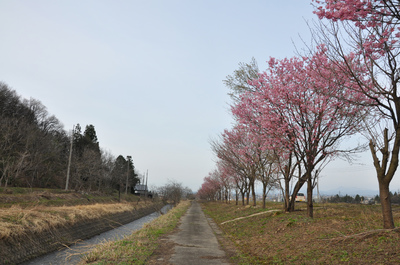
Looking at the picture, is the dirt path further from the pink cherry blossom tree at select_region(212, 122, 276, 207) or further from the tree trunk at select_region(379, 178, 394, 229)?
the pink cherry blossom tree at select_region(212, 122, 276, 207)

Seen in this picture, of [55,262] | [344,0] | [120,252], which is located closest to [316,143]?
[344,0]

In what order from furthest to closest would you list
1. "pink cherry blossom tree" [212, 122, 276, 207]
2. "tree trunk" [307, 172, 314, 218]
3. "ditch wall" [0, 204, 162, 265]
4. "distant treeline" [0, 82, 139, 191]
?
"distant treeline" [0, 82, 139, 191]
"pink cherry blossom tree" [212, 122, 276, 207]
"tree trunk" [307, 172, 314, 218]
"ditch wall" [0, 204, 162, 265]

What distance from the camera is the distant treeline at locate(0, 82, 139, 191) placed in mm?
30922

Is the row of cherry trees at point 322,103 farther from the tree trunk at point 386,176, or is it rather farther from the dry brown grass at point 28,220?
the dry brown grass at point 28,220

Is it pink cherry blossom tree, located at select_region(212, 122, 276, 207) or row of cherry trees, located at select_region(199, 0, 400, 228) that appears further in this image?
pink cherry blossom tree, located at select_region(212, 122, 276, 207)

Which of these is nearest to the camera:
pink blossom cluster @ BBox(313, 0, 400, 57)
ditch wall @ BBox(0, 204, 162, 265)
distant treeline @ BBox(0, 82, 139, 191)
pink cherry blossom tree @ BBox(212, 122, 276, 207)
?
pink blossom cluster @ BBox(313, 0, 400, 57)

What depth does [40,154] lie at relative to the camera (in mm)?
36531

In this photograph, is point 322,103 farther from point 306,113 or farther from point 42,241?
point 42,241

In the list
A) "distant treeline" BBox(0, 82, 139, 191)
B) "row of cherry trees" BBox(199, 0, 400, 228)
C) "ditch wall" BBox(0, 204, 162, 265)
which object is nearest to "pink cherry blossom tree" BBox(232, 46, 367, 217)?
"row of cherry trees" BBox(199, 0, 400, 228)

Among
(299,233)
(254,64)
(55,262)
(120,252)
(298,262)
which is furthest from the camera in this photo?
(254,64)

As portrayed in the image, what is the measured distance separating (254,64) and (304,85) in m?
5.15

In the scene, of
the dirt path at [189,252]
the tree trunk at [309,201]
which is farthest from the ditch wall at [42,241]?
the tree trunk at [309,201]

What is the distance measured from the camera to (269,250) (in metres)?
8.32

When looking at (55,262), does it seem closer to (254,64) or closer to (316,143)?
(316,143)
